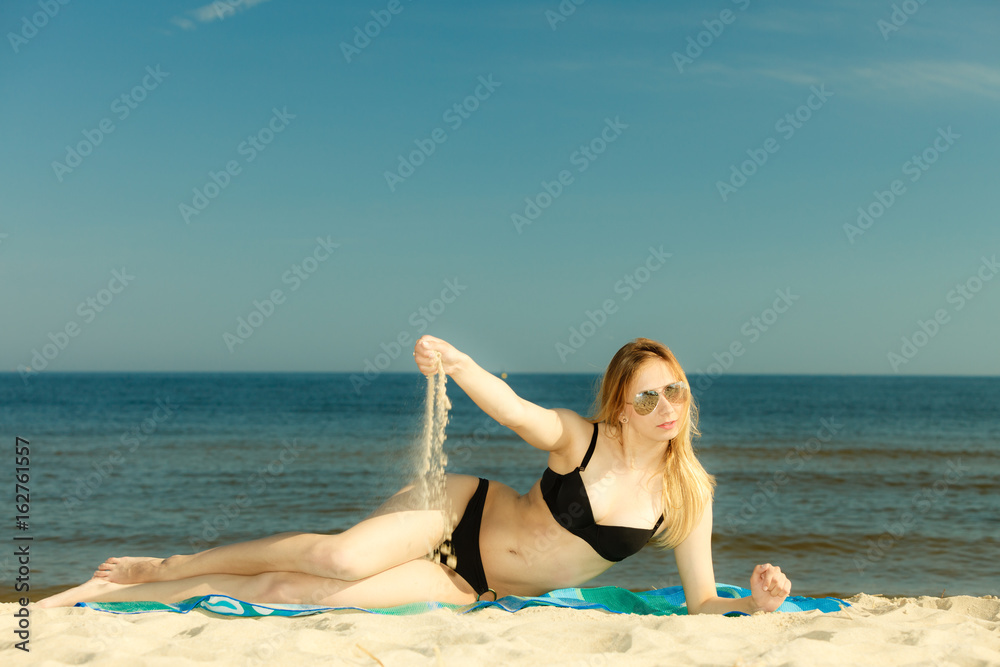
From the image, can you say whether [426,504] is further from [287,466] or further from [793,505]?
[287,466]

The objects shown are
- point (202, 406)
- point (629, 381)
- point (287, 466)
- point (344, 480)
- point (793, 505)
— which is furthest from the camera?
point (202, 406)

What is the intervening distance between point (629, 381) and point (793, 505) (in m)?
7.75

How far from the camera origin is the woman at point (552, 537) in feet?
14.0

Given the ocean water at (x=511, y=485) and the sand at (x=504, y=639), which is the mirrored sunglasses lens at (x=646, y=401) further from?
the sand at (x=504, y=639)

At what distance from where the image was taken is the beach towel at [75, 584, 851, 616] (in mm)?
4188

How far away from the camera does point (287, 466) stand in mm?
15359

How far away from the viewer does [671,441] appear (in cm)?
457

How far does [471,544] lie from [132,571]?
2155 mm

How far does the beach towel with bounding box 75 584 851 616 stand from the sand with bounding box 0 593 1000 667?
107 millimetres

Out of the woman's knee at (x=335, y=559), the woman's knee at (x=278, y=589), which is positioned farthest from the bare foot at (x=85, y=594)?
the woman's knee at (x=335, y=559)

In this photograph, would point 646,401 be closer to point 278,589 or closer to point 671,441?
point 671,441

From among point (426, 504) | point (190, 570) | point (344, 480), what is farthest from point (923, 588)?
point (344, 480)

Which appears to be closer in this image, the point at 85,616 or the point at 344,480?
the point at 85,616

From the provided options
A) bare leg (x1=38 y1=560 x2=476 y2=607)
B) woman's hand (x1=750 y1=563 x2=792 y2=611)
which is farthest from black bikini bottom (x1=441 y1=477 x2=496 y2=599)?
woman's hand (x1=750 y1=563 x2=792 y2=611)
